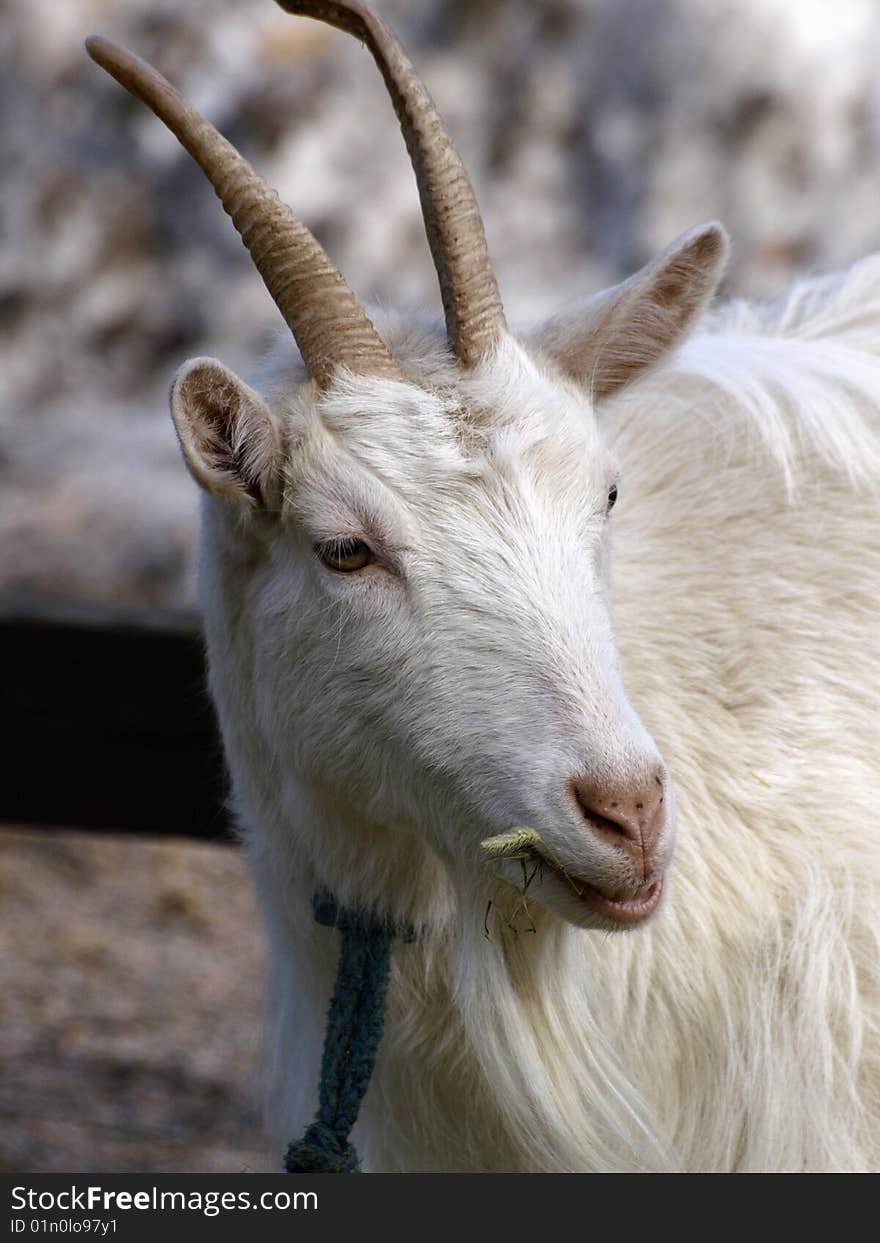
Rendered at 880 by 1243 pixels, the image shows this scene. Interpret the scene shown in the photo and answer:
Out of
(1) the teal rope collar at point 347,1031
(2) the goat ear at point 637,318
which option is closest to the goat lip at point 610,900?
(1) the teal rope collar at point 347,1031

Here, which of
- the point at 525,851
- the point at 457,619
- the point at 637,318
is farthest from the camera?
the point at 637,318

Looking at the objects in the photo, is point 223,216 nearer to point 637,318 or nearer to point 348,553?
point 637,318

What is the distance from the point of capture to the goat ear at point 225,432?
2.47 m

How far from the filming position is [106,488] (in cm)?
582

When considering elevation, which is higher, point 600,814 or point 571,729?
point 571,729

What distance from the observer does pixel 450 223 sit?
2.64 metres

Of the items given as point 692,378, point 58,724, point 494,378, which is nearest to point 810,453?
point 692,378

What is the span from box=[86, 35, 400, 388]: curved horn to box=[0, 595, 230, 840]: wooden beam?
7.23 feet

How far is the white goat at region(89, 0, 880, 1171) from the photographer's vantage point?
2400 millimetres

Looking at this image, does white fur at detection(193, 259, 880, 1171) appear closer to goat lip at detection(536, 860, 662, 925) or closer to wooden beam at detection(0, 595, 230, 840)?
goat lip at detection(536, 860, 662, 925)

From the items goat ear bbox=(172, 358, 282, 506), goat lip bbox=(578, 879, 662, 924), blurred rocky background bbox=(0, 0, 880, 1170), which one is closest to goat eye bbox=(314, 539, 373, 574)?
goat ear bbox=(172, 358, 282, 506)

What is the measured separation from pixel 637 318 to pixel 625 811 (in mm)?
956

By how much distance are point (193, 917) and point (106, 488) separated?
1737 mm

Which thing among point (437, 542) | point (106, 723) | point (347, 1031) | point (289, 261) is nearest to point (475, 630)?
point (437, 542)
